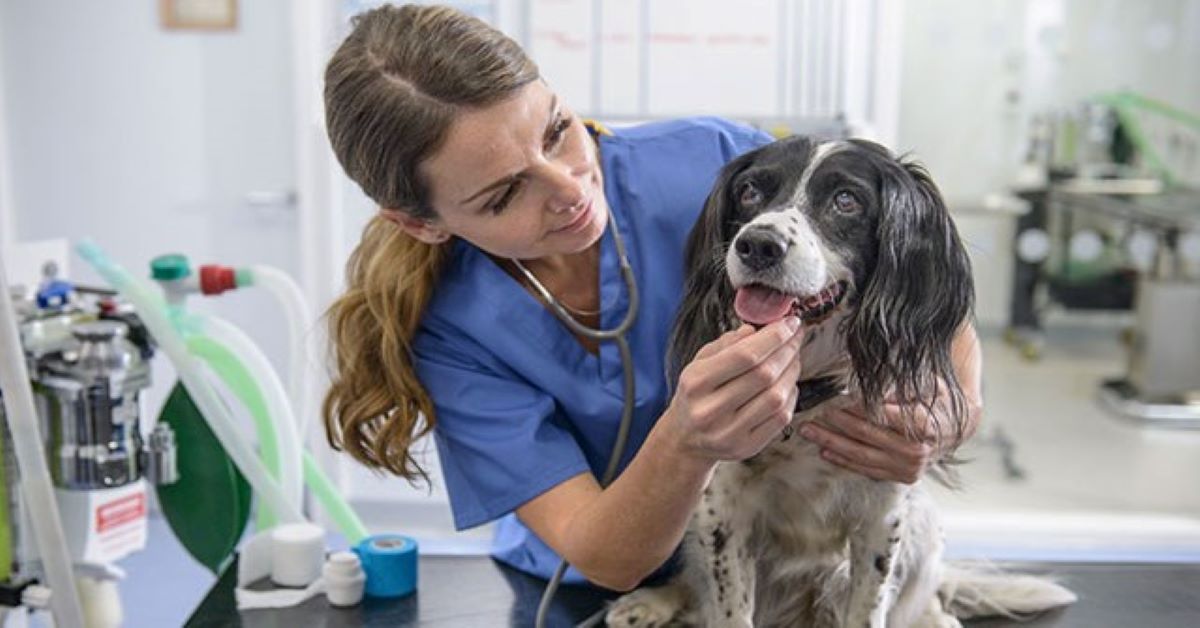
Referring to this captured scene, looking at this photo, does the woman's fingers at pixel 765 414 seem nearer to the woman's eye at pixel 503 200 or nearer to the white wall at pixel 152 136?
the woman's eye at pixel 503 200

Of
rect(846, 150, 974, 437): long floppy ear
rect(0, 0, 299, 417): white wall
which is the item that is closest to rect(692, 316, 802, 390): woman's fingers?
rect(846, 150, 974, 437): long floppy ear

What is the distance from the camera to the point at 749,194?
1.25 metres

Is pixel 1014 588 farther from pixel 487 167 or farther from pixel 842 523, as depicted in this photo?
pixel 487 167

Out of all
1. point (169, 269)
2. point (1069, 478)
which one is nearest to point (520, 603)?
point (169, 269)

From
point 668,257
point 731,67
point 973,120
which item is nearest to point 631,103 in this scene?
point 731,67

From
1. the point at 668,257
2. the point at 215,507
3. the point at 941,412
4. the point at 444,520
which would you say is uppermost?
the point at 668,257

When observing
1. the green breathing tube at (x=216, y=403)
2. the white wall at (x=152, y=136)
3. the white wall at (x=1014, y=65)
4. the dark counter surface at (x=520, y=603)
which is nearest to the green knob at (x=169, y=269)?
the green breathing tube at (x=216, y=403)

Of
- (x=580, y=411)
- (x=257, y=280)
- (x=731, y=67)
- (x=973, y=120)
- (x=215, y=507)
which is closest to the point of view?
(x=580, y=411)

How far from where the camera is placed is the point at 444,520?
11.1ft

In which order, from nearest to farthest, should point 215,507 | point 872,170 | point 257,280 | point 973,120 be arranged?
point 872,170 → point 257,280 → point 215,507 → point 973,120

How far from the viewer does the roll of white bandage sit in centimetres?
159

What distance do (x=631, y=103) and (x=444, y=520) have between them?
49.7 inches

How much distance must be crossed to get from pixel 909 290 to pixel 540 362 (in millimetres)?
472

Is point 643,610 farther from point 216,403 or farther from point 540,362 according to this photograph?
point 216,403
